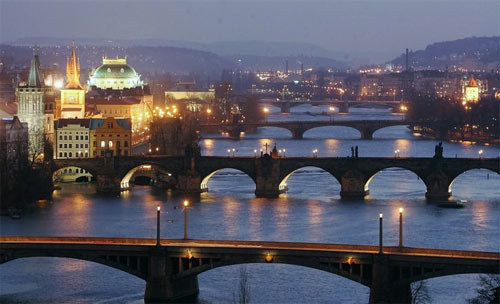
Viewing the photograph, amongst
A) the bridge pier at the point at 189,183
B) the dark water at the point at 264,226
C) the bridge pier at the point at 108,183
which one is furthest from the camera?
the bridge pier at the point at 108,183

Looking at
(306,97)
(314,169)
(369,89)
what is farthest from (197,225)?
(369,89)

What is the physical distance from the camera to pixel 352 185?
3875 centimetres

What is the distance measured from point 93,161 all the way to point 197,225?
Answer: 9.93m

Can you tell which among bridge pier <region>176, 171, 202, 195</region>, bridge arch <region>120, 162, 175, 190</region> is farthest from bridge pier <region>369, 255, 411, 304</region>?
bridge arch <region>120, 162, 175, 190</region>

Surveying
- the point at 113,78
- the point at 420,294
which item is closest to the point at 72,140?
the point at 113,78

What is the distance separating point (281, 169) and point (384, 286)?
681 inches

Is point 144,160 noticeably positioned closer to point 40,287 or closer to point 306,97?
point 40,287

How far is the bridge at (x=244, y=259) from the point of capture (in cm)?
2220

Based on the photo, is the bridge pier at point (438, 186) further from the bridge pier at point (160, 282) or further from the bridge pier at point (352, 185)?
the bridge pier at point (160, 282)

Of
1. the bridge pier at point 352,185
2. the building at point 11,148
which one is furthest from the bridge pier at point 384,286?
the bridge pier at point 352,185

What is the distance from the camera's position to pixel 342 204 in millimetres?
36406

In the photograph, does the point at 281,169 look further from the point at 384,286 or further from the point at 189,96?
the point at 189,96

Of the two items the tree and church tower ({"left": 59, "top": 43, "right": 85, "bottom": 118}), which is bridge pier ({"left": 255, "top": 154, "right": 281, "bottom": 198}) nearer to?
the tree

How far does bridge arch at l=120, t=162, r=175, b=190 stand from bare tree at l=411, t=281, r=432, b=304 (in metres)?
18.1
